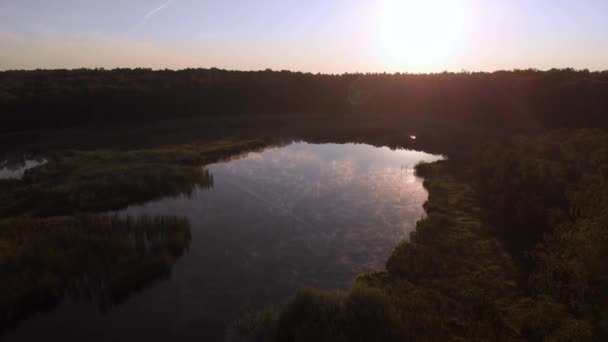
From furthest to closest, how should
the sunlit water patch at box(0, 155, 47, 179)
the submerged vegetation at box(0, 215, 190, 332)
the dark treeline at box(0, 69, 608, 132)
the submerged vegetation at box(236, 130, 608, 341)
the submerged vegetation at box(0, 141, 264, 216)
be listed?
the dark treeline at box(0, 69, 608, 132), the sunlit water patch at box(0, 155, 47, 179), the submerged vegetation at box(0, 141, 264, 216), the submerged vegetation at box(0, 215, 190, 332), the submerged vegetation at box(236, 130, 608, 341)

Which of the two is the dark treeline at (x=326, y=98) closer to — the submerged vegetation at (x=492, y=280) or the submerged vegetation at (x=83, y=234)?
the submerged vegetation at (x=83, y=234)

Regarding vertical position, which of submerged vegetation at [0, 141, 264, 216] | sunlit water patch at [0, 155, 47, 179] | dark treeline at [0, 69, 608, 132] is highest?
dark treeline at [0, 69, 608, 132]

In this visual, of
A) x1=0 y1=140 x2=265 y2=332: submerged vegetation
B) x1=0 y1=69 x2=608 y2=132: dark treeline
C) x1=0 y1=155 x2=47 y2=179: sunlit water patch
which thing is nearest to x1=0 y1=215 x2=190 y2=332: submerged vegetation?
x1=0 y1=140 x2=265 y2=332: submerged vegetation

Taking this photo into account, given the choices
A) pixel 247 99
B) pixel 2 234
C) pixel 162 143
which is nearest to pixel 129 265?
pixel 2 234

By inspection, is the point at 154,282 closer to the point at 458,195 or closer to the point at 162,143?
the point at 458,195

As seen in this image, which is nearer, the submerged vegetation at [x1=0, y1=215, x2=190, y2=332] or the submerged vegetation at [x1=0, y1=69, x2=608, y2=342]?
the submerged vegetation at [x1=0, y1=69, x2=608, y2=342]

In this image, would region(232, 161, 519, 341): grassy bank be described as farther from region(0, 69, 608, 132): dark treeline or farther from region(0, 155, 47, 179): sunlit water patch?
region(0, 69, 608, 132): dark treeline

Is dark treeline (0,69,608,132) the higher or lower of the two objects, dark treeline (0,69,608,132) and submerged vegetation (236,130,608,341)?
the higher
